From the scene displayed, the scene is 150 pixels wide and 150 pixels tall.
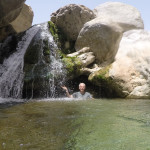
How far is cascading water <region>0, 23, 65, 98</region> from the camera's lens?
10.3m

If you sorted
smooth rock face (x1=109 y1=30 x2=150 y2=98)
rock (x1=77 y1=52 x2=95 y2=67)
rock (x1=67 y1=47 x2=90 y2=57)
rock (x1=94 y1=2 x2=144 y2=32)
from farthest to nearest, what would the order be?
1. rock (x1=94 y1=2 x2=144 y2=32)
2. rock (x1=67 y1=47 x2=90 y2=57)
3. rock (x1=77 y1=52 x2=95 y2=67)
4. smooth rock face (x1=109 y1=30 x2=150 y2=98)

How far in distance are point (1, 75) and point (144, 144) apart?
30.8 feet

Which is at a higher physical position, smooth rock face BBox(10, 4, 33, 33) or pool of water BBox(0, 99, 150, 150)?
smooth rock face BBox(10, 4, 33, 33)

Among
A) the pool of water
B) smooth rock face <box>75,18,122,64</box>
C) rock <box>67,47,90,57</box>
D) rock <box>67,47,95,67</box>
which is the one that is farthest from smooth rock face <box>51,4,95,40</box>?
the pool of water

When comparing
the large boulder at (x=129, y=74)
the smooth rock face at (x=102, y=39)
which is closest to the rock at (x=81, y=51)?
the smooth rock face at (x=102, y=39)

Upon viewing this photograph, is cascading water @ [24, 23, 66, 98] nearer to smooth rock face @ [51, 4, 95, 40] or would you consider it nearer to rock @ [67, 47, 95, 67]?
rock @ [67, 47, 95, 67]

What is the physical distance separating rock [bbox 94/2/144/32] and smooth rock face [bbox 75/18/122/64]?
4.64 metres

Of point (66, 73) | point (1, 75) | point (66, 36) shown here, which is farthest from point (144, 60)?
point (1, 75)

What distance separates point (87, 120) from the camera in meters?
4.28

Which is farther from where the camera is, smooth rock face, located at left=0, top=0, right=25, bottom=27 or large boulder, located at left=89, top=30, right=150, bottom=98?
smooth rock face, located at left=0, top=0, right=25, bottom=27

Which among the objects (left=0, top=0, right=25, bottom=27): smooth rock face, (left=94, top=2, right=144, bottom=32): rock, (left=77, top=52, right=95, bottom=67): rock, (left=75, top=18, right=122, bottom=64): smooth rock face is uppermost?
(left=94, top=2, right=144, bottom=32): rock

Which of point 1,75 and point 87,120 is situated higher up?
point 1,75

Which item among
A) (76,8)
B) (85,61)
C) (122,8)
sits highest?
(122,8)

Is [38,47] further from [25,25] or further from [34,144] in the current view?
[25,25]
